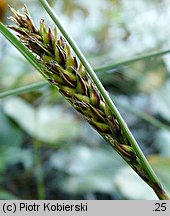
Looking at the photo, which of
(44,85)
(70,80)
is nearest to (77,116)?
(44,85)

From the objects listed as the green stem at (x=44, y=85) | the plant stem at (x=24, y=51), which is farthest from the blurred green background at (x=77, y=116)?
the plant stem at (x=24, y=51)

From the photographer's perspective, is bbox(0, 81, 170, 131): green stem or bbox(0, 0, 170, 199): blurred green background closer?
bbox(0, 81, 170, 131): green stem

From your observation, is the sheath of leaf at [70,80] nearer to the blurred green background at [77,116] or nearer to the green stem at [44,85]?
the green stem at [44,85]

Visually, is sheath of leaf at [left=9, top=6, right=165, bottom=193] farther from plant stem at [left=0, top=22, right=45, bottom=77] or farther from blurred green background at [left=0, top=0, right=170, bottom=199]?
blurred green background at [left=0, top=0, right=170, bottom=199]

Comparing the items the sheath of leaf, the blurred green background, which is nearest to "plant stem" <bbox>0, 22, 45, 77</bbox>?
the sheath of leaf

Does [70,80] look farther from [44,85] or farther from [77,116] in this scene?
[77,116]

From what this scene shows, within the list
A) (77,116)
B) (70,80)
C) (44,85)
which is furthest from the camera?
(77,116)
